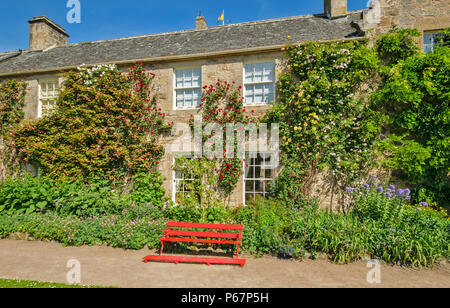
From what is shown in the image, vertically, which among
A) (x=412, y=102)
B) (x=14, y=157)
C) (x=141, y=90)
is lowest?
(x=14, y=157)

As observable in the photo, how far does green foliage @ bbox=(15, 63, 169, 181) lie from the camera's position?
9.45 meters

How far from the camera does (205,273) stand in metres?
5.11

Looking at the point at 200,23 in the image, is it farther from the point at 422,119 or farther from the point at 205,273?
the point at 205,273

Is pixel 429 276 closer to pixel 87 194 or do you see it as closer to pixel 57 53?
pixel 87 194

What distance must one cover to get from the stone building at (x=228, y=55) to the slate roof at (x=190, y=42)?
0.03m

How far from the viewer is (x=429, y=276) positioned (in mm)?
4980

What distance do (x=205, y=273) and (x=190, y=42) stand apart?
28.7 feet

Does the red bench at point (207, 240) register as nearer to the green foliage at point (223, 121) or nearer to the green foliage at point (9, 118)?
the green foliage at point (223, 121)

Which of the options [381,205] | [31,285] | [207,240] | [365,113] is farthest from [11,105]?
[381,205]

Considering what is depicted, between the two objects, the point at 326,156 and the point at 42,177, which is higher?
the point at 326,156

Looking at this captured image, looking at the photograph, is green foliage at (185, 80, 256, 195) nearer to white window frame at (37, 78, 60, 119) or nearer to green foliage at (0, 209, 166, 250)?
green foliage at (0, 209, 166, 250)

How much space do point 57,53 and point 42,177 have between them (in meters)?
6.35

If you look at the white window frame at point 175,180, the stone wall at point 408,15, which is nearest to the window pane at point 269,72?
the stone wall at point 408,15

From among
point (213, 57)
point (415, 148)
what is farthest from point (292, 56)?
point (415, 148)
